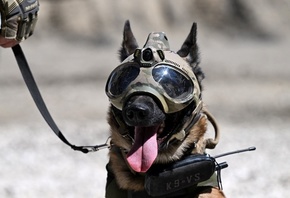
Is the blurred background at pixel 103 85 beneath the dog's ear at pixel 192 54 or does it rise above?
beneath

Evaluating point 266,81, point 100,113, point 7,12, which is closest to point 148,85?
point 7,12

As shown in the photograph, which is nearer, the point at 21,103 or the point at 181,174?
the point at 181,174

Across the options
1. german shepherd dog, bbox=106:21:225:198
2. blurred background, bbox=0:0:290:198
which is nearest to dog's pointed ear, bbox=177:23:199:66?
german shepherd dog, bbox=106:21:225:198

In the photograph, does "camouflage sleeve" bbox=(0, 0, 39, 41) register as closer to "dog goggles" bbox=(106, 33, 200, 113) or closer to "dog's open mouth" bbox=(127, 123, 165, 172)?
"dog goggles" bbox=(106, 33, 200, 113)

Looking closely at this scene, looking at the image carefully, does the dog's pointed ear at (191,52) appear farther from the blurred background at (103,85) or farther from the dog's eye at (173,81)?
the blurred background at (103,85)

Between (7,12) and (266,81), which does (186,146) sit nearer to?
(7,12)

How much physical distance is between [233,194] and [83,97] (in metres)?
5.41

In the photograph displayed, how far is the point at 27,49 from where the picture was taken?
15.3m

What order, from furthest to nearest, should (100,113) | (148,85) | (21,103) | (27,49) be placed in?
1. (27,49)
2. (21,103)
3. (100,113)
4. (148,85)

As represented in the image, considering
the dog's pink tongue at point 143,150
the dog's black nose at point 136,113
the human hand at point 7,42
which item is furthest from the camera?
the human hand at point 7,42

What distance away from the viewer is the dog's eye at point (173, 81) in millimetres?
3230

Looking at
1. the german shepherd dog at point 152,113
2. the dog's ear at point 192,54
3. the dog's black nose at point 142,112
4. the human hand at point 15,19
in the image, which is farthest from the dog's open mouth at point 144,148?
the human hand at point 15,19

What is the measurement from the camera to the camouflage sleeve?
11.2ft

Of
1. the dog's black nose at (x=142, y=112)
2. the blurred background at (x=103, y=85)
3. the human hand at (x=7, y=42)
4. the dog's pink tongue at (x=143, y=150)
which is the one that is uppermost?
the human hand at (x=7, y=42)
